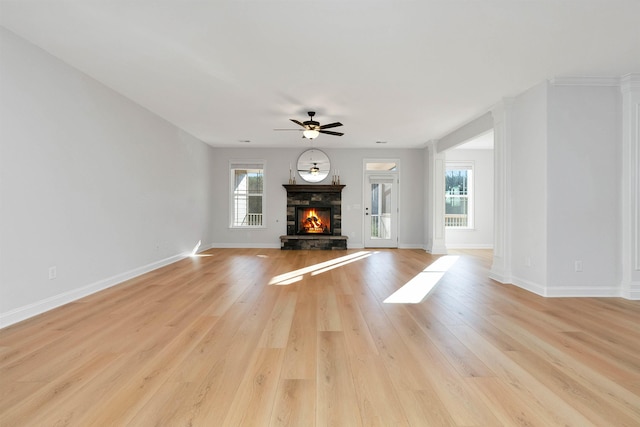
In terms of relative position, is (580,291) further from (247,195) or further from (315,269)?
(247,195)

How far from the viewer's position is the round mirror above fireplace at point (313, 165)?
8.62 meters

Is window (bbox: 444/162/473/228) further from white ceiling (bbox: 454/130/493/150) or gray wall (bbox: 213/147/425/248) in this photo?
gray wall (bbox: 213/147/425/248)

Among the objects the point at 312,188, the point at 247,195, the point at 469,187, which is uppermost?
the point at 469,187

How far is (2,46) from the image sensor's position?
2.85 metres

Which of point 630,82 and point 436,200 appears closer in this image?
point 630,82

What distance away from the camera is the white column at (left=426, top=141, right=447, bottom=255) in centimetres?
796

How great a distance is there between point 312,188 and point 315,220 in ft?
3.02

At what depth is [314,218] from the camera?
8812 mm

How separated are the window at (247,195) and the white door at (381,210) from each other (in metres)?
2.92

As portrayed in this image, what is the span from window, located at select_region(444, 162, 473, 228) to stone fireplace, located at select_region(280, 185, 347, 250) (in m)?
3.26

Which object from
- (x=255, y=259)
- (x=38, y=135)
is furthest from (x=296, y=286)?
(x=38, y=135)

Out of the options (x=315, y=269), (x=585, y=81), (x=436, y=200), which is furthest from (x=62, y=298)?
(x=436, y=200)

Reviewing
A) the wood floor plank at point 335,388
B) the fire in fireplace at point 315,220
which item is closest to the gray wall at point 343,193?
the fire in fireplace at point 315,220

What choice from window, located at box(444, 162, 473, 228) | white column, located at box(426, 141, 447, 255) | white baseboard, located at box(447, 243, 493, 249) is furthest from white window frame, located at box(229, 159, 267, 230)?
white baseboard, located at box(447, 243, 493, 249)
